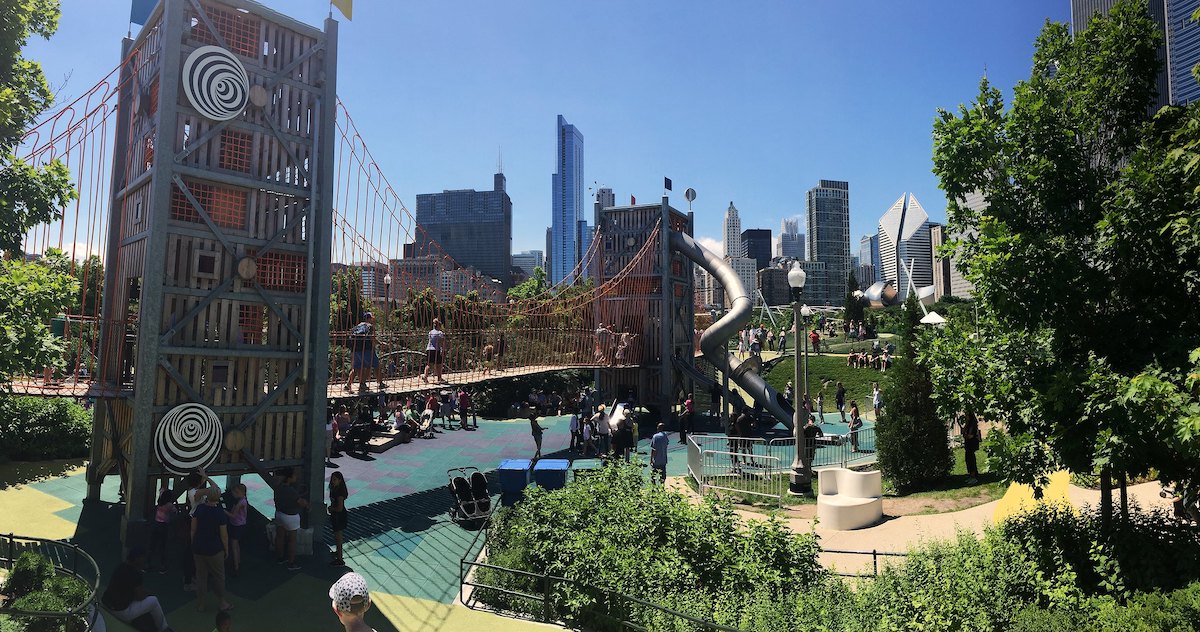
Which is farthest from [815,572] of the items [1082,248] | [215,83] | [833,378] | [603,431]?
[833,378]

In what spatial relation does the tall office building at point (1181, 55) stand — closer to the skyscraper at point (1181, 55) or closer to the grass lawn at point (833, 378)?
the skyscraper at point (1181, 55)

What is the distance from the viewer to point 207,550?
28.5 feet

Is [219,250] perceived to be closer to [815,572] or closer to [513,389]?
[815,572]

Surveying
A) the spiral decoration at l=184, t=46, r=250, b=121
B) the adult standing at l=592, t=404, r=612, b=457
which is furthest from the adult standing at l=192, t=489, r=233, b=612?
the adult standing at l=592, t=404, r=612, b=457

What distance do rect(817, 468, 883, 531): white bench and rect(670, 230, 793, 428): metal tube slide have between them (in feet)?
31.4

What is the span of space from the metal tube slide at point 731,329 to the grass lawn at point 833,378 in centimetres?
650

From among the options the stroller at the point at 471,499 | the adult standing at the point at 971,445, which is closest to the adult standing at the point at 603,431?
the stroller at the point at 471,499

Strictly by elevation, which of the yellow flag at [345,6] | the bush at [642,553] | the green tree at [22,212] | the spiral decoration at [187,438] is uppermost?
the yellow flag at [345,6]

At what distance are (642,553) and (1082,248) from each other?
21.2 feet

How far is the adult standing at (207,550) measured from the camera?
8.70 meters

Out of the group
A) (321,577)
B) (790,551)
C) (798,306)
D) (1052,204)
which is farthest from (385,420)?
(1052,204)

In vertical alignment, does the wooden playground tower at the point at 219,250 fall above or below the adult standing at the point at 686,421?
above

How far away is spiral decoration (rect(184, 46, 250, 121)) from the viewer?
1051cm

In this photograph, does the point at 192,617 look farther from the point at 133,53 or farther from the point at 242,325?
the point at 133,53
